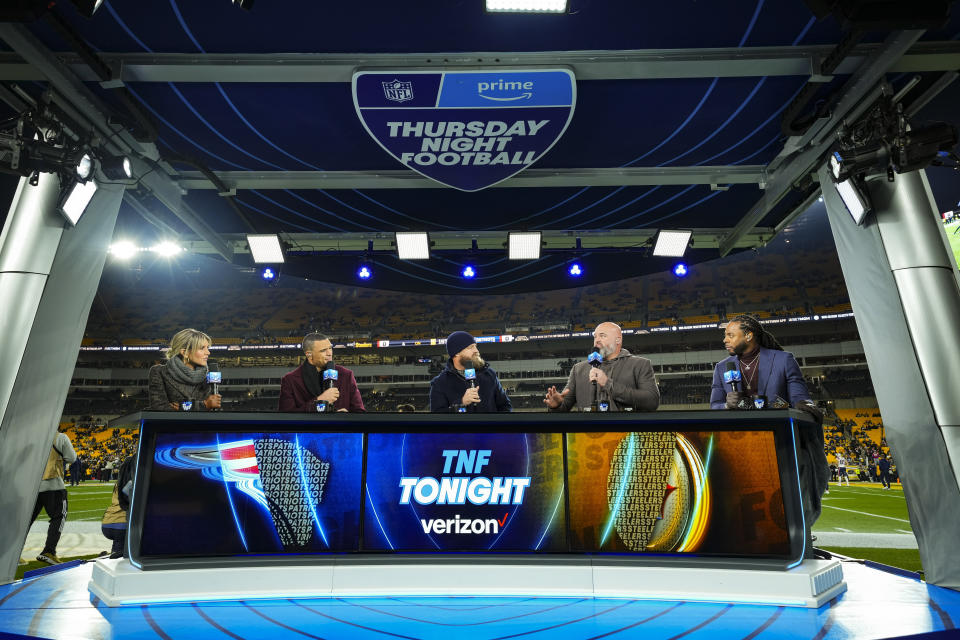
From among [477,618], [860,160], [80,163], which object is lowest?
[477,618]

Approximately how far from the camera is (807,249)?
34.4 meters

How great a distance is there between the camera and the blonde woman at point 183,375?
4301 millimetres

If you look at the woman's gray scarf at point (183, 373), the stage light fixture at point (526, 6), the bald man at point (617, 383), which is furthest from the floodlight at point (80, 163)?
the bald man at point (617, 383)

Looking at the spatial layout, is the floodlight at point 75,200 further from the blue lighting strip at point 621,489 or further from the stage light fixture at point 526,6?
the blue lighting strip at point 621,489

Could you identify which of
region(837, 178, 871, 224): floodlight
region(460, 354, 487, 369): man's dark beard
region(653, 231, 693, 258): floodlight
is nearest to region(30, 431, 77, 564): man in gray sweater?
region(460, 354, 487, 369): man's dark beard

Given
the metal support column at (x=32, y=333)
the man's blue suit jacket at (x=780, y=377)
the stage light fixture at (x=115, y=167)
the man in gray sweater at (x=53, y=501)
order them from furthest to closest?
the man in gray sweater at (x=53, y=501)
the stage light fixture at (x=115, y=167)
the man's blue suit jacket at (x=780, y=377)
the metal support column at (x=32, y=333)

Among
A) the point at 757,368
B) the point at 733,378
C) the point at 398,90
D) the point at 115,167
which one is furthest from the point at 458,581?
the point at 115,167

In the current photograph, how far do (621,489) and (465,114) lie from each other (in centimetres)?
319

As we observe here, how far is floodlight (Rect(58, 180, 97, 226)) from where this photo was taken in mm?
4445

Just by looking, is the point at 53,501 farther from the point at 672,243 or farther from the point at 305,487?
the point at 672,243

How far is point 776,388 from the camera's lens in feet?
13.7

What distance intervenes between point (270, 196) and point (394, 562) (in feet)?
14.7

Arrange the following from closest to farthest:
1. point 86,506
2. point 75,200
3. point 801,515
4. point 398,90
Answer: point 801,515 < point 398,90 < point 75,200 < point 86,506

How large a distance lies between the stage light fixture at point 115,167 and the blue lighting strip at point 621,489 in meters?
5.04
